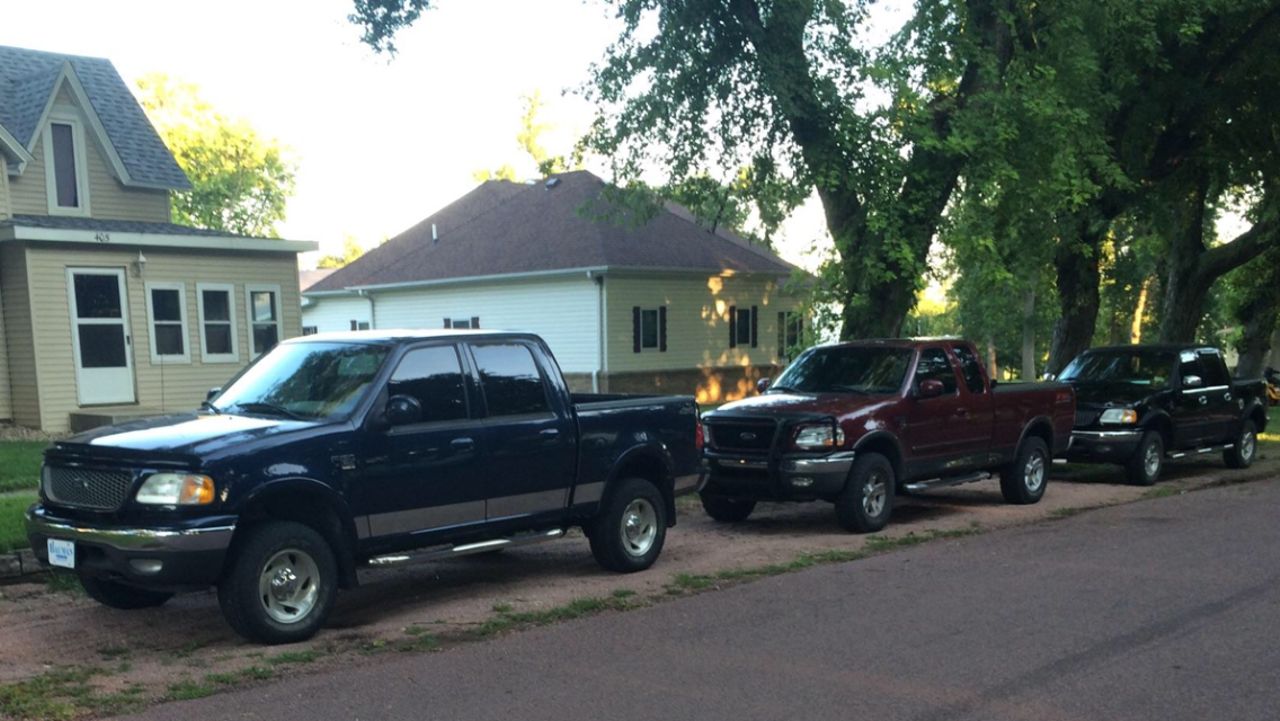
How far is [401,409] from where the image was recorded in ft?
25.7

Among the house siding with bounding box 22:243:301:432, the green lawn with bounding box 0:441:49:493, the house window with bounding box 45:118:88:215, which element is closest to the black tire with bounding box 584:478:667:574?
the green lawn with bounding box 0:441:49:493

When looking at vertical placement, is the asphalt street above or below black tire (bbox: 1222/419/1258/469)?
above

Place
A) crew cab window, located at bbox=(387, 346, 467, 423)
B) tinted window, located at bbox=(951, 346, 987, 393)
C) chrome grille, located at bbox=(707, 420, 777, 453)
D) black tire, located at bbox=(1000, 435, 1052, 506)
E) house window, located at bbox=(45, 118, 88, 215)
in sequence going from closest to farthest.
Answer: crew cab window, located at bbox=(387, 346, 467, 423), chrome grille, located at bbox=(707, 420, 777, 453), tinted window, located at bbox=(951, 346, 987, 393), black tire, located at bbox=(1000, 435, 1052, 506), house window, located at bbox=(45, 118, 88, 215)

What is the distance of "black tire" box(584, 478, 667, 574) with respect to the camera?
31.1 ft

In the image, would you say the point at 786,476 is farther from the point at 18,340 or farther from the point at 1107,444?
the point at 18,340

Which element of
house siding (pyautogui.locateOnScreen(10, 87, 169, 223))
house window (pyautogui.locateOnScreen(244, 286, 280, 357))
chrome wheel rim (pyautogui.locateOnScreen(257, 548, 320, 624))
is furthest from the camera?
house window (pyautogui.locateOnScreen(244, 286, 280, 357))

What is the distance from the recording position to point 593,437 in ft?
30.5

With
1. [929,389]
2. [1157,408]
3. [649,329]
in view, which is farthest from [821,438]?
[649,329]

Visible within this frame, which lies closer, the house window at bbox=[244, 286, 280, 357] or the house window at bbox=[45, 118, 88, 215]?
the house window at bbox=[45, 118, 88, 215]

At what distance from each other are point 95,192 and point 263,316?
411 cm

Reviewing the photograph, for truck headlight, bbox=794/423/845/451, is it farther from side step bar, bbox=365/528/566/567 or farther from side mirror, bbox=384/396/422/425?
side mirror, bbox=384/396/422/425

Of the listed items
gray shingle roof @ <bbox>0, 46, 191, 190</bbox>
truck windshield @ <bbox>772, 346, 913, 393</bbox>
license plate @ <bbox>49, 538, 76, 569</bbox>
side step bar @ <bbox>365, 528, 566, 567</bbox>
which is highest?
gray shingle roof @ <bbox>0, 46, 191, 190</bbox>

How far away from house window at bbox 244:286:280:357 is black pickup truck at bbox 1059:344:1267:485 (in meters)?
14.8

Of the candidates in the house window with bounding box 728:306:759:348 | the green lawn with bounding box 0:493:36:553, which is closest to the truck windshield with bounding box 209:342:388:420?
the green lawn with bounding box 0:493:36:553
